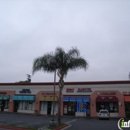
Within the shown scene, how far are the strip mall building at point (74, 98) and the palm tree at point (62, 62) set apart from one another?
13772 mm

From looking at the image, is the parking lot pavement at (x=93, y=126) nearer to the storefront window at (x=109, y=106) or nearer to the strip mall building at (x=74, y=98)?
the storefront window at (x=109, y=106)

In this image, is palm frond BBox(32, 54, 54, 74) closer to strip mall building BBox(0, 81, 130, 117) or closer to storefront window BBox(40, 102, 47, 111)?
strip mall building BBox(0, 81, 130, 117)

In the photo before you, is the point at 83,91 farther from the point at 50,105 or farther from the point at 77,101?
the point at 50,105

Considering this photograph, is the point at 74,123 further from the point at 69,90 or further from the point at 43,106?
the point at 43,106

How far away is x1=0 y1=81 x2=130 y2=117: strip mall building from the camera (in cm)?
3069

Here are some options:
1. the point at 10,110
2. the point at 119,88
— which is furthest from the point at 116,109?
the point at 10,110

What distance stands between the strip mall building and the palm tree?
45.2 feet

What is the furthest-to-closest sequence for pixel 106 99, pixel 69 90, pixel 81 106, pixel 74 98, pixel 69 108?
1. pixel 69 90
2. pixel 69 108
3. pixel 74 98
4. pixel 81 106
5. pixel 106 99

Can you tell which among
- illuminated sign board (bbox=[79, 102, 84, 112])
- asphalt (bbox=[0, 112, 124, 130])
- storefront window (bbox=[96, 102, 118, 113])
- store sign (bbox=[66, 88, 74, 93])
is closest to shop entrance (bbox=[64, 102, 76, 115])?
illuminated sign board (bbox=[79, 102, 84, 112])

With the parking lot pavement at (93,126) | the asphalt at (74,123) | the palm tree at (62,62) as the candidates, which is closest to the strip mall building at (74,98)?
the asphalt at (74,123)

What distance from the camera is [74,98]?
3281 centimetres

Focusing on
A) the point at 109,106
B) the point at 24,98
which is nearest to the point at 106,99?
the point at 109,106

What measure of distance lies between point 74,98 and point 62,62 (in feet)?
49.4

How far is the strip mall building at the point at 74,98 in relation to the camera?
101ft
